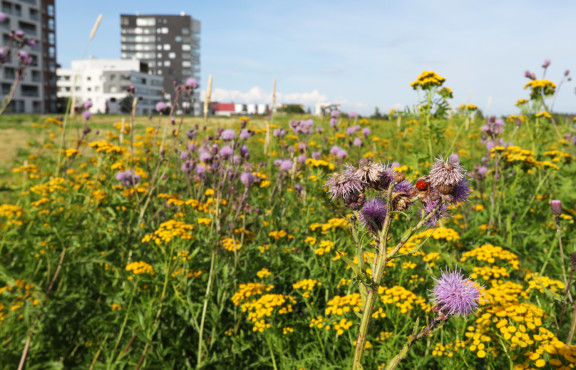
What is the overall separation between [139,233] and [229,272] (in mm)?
1064

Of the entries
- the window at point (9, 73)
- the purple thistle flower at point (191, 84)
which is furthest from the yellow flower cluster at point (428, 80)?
the window at point (9, 73)

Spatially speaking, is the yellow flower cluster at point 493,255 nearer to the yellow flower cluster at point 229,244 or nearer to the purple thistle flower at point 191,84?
the yellow flower cluster at point 229,244

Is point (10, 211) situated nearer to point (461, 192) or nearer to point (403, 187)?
point (403, 187)

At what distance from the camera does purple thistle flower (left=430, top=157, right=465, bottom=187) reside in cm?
105

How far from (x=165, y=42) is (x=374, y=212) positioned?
106593 mm

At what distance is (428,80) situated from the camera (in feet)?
13.1

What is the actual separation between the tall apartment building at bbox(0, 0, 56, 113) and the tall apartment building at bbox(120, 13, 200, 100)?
3308cm

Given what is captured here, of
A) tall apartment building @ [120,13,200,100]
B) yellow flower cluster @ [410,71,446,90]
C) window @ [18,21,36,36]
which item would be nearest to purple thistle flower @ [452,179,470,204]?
yellow flower cluster @ [410,71,446,90]

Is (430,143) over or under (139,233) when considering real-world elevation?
over

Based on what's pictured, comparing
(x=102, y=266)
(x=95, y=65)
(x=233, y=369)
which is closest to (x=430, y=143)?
(x=233, y=369)

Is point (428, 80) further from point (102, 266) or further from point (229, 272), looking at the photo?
point (102, 266)

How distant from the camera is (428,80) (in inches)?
157

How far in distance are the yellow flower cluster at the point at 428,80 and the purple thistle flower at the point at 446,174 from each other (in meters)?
3.25

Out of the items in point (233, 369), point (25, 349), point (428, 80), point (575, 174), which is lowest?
point (233, 369)
